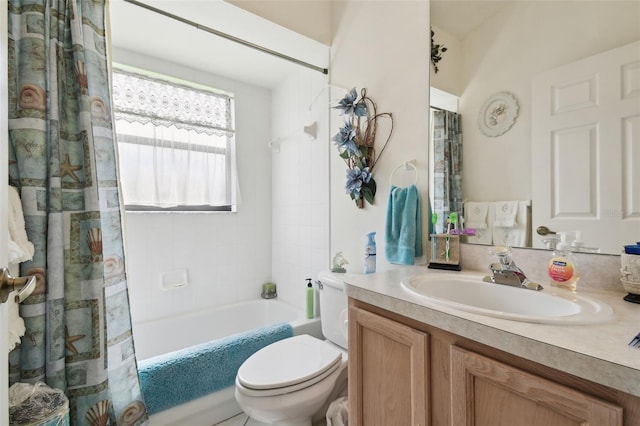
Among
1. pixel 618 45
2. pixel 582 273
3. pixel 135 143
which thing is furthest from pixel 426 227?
pixel 135 143

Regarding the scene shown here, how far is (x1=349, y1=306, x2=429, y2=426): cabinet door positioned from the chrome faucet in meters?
0.39

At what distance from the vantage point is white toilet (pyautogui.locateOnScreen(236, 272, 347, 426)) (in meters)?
1.12

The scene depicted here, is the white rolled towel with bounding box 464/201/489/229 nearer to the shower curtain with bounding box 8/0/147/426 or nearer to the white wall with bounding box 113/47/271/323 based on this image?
the shower curtain with bounding box 8/0/147/426

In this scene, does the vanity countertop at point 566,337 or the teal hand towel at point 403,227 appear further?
the teal hand towel at point 403,227

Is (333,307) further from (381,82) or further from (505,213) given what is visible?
(381,82)

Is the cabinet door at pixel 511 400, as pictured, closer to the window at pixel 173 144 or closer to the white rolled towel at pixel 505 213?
the white rolled towel at pixel 505 213

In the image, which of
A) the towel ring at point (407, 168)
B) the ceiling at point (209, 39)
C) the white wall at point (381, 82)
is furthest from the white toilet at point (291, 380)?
the ceiling at point (209, 39)

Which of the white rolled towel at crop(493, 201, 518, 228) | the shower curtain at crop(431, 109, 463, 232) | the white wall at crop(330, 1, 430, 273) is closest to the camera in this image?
the white rolled towel at crop(493, 201, 518, 228)

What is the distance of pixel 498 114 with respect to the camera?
1.11 meters

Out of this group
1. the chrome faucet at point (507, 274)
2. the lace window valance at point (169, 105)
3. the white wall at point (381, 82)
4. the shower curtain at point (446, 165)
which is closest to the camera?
the chrome faucet at point (507, 274)

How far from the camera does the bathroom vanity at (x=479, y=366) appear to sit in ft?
1.65

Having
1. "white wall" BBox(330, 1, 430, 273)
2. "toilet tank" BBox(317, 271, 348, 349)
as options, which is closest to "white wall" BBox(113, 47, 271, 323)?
"white wall" BBox(330, 1, 430, 273)

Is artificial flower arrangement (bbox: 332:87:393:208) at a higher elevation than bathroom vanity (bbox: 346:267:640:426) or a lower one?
higher

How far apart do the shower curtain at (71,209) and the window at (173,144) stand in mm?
753
